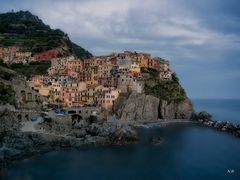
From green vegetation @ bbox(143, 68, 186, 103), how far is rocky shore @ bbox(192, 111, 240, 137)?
245 inches

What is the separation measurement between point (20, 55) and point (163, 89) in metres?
33.6

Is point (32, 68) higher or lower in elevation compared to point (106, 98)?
higher

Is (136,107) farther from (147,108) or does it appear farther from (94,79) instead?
(94,79)

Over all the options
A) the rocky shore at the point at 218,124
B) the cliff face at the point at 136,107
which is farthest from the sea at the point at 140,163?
the rocky shore at the point at 218,124

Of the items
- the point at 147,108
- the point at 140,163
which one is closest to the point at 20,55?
the point at 147,108

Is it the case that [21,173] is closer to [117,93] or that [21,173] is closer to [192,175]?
[192,175]

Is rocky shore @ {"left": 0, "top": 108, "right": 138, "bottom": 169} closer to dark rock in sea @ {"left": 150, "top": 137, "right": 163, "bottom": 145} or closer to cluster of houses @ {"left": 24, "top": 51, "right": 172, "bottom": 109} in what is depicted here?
dark rock in sea @ {"left": 150, "top": 137, "right": 163, "bottom": 145}

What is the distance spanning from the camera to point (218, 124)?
8538 centimetres

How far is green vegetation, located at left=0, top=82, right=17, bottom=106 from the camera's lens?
5971 centimetres

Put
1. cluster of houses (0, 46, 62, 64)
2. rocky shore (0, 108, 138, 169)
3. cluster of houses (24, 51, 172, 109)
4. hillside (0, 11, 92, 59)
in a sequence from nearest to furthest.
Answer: rocky shore (0, 108, 138, 169) → cluster of houses (24, 51, 172, 109) → cluster of houses (0, 46, 62, 64) → hillside (0, 11, 92, 59)

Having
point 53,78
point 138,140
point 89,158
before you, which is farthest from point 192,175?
point 53,78

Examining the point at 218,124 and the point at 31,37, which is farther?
the point at 31,37

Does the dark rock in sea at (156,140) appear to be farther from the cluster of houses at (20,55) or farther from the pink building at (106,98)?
the cluster of houses at (20,55)

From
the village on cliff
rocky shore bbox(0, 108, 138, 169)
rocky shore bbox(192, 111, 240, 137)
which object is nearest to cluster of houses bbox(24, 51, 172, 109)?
the village on cliff
